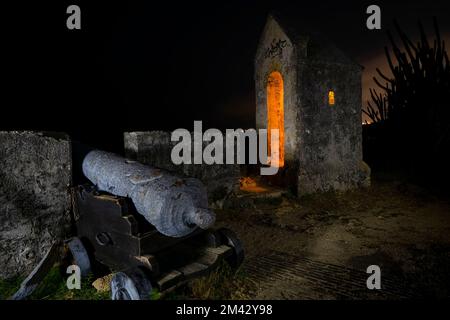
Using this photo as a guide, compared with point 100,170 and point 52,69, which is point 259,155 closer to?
point 100,170

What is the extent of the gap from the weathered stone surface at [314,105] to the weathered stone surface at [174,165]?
6.08 feet

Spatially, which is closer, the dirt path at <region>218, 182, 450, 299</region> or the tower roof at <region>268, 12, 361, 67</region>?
the dirt path at <region>218, 182, 450, 299</region>

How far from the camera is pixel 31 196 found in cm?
355

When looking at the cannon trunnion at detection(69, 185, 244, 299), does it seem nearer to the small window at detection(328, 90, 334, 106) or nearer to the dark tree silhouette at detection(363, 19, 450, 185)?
the small window at detection(328, 90, 334, 106)

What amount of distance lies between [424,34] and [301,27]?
8844 mm

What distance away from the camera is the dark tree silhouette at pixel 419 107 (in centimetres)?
1177

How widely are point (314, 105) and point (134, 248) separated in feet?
20.1

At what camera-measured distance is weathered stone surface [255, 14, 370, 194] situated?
7746mm

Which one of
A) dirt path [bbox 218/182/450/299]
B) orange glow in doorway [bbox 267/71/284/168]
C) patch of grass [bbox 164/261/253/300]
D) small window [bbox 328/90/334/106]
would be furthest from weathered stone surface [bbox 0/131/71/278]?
orange glow in doorway [bbox 267/71/284/168]

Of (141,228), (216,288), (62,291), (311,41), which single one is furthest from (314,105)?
(62,291)

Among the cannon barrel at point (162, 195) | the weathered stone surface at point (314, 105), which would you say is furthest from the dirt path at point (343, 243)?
the cannon barrel at point (162, 195)

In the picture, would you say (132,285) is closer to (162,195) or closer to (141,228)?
(141,228)

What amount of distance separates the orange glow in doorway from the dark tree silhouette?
5.01m

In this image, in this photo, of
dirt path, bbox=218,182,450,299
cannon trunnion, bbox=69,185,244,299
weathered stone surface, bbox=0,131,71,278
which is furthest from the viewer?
dirt path, bbox=218,182,450,299
